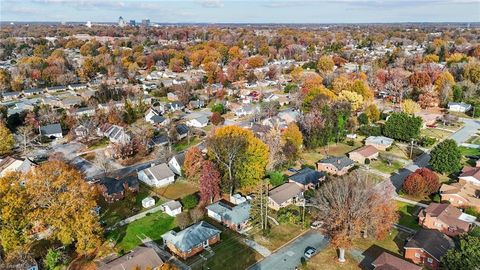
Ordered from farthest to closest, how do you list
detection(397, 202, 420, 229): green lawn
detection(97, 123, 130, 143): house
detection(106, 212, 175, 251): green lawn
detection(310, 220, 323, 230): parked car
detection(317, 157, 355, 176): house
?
detection(97, 123, 130, 143): house, detection(317, 157, 355, 176): house, detection(397, 202, 420, 229): green lawn, detection(310, 220, 323, 230): parked car, detection(106, 212, 175, 251): green lawn

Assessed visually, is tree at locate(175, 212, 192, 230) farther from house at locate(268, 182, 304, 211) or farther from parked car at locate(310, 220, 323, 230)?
parked car at locate(310, 220, 323, 230)

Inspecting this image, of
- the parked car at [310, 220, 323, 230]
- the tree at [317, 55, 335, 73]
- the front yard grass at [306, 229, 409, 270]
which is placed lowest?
the front yard grass at [306, 229, 409, 270]

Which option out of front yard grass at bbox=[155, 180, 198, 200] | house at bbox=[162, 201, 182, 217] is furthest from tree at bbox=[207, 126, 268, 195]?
house at bbox=[162, 201, 182, 217]

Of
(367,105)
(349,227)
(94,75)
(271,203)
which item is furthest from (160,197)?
(94,75)

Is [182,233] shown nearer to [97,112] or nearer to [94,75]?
[97,112]

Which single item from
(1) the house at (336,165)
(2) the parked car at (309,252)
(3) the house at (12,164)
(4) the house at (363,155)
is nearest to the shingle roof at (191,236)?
(2) the parked car at (309,252)

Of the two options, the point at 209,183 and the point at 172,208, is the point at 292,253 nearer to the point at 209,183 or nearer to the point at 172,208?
the point at 209,183
